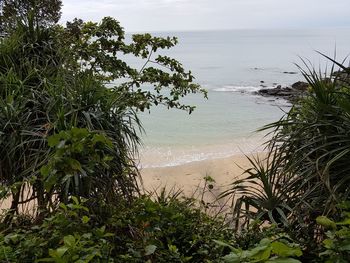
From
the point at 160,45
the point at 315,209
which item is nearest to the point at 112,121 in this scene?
the point at 315,209

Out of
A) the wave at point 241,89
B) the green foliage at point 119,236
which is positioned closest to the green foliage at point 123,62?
the green foliage at point 119,236

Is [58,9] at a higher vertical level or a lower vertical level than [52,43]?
higher

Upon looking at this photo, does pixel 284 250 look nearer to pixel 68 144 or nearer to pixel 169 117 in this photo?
pixel 68 144

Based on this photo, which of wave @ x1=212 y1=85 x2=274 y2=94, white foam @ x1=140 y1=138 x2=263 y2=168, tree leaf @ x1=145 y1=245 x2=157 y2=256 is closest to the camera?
tree leaf @ x1=145 y1=245 x2=157 y2=256

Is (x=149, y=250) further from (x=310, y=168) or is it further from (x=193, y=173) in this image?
(x=193, y=173)

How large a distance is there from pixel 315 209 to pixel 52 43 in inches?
112

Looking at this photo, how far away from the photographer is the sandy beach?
7922 mm

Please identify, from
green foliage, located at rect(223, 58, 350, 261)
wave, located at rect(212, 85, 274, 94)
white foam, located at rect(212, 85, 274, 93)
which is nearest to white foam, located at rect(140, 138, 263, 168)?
green foliage, located at rect(223, 58, 350, 261)

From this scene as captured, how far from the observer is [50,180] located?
6.59ft

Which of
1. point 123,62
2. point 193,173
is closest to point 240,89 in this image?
point 193,173

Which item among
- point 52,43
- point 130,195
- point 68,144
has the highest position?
point 52,43

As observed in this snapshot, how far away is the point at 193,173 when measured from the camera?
349 inches

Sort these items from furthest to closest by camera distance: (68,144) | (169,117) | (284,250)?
1. (169,117)
2. (68,144)
3. (284,250)

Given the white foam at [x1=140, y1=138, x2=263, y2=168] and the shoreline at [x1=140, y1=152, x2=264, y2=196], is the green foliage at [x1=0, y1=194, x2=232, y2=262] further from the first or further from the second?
the white foam at [x1=140, y1=138, x2=263, y2=168]
